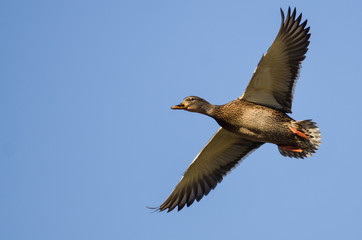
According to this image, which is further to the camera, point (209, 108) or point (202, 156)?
point (202, 156)

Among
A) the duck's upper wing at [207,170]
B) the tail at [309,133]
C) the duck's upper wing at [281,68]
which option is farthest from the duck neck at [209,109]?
the tail at [309,133]

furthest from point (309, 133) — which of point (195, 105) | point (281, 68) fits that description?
point (195, 105)

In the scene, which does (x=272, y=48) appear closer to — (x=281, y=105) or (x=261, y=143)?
(x=281, y=105)

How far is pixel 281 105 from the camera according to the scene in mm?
10305

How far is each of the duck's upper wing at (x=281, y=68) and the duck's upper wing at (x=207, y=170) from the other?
3.71ft

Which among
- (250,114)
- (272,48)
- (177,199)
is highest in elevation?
(272,48)

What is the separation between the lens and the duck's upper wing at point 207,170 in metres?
11.1

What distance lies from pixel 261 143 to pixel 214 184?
1211 mm

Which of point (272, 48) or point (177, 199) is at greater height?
point (272, 48)

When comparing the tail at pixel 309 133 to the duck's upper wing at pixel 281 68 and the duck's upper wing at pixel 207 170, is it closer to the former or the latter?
the duck's upper wing at pixel 281 68

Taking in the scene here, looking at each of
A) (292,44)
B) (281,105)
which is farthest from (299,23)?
(281,105)

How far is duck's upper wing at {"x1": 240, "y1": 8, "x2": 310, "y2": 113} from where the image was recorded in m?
9.91

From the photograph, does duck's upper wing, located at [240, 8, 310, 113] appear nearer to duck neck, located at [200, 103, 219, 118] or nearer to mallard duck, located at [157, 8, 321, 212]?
mallard duck, located at [157, 8, 321, 212]

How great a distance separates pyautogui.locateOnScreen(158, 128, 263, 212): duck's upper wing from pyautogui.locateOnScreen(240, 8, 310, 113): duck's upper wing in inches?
44.6
